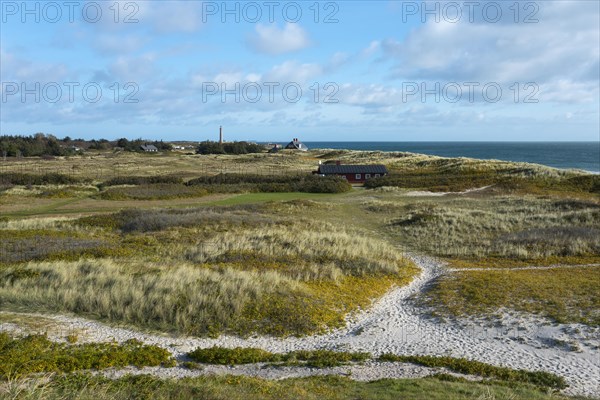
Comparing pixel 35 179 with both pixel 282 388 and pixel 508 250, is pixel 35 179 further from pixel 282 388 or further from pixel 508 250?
pixel 282 388

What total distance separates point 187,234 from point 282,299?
14.1 m

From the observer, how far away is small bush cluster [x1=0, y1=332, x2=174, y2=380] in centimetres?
1016

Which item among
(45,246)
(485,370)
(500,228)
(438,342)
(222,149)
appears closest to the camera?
(485,370)

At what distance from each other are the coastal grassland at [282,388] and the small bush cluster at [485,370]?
53 cm

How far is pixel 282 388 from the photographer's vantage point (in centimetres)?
923

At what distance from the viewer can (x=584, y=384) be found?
10.5m

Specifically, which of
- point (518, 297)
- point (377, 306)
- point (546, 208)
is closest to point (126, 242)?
point (377, 306)

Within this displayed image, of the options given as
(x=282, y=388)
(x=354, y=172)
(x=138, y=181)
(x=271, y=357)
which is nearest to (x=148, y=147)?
(x=138, y=181)

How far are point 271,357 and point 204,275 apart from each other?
6.68 m

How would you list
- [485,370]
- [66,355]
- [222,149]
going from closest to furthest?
1. [66,355]
2. [485,370]
3. [222,149]

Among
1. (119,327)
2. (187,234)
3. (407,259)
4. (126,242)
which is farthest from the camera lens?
(187,234)

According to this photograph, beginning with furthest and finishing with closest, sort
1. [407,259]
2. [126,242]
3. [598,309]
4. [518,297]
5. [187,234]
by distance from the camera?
[187,234] < [126,242] < [407,259] < [518,297] < [598,309]

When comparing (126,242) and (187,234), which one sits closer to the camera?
(126,242)

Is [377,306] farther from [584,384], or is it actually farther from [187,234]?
[187,234]
